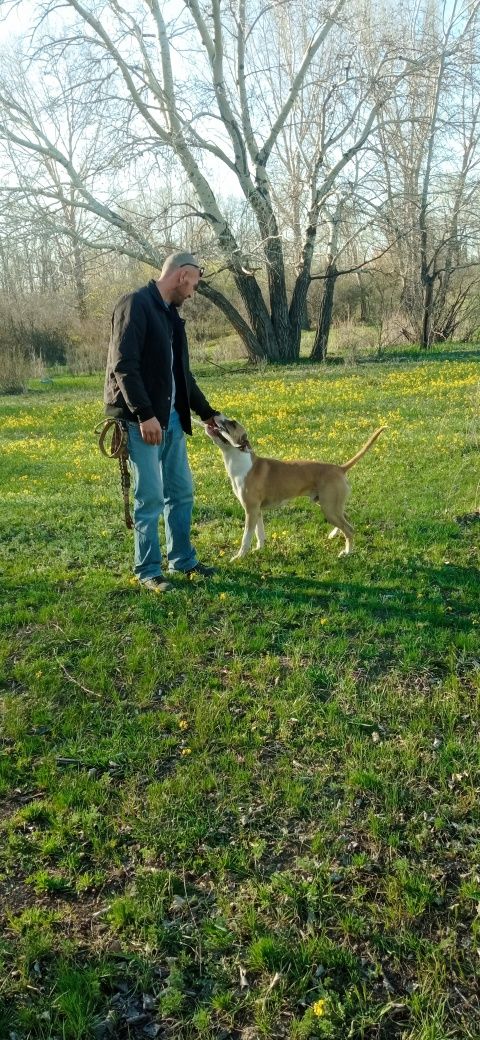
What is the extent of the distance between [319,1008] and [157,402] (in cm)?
403

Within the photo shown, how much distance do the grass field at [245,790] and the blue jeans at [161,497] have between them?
1.20 ft

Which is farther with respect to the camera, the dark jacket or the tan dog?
the tan dog

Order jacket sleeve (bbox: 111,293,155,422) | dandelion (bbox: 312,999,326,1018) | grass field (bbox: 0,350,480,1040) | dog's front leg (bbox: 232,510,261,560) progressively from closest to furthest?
dandelion (bbox: 312,999,326,1018), grass field (bbox: 0,350,480,1040), jacket sleeve (bbox: 111,293,155,422), dog's front leg (bbox: 232,510,261,560)

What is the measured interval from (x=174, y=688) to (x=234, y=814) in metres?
1.22

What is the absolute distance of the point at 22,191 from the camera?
64.4ft

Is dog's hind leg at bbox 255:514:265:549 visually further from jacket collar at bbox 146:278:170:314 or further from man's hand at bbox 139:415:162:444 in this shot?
jacket collar at bbox 146:278:170:314

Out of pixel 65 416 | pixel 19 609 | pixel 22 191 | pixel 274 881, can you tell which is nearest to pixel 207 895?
pixel 274 881

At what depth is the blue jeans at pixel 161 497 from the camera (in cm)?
551

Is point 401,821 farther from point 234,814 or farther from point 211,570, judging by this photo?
point 211,570

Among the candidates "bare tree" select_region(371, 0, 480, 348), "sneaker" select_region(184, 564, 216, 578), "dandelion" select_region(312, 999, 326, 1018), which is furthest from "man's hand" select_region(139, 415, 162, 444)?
"bare tree" select_region(371, 0, 480, 348)

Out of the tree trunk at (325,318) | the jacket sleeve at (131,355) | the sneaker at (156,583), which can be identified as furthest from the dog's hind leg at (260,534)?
the tree trunk at (325,318)

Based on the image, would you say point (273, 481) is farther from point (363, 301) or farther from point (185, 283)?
point (363, 301)

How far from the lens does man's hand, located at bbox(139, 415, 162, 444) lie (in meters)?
5.19

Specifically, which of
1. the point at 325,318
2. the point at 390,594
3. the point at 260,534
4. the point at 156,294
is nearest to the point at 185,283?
the point at 156,294
